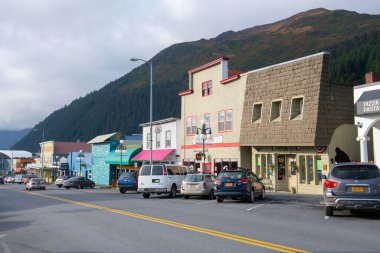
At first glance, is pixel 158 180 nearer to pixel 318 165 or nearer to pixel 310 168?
pixel 310 168

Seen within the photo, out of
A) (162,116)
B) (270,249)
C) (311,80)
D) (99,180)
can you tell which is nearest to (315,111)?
(311,80)

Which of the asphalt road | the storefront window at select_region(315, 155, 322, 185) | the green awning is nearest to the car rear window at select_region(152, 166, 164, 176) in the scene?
the asphalt road

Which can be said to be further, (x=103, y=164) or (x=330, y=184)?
(x=103, y=164)

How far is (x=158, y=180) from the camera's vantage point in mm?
25609

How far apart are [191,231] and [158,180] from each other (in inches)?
564

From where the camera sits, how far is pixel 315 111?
25.7 m

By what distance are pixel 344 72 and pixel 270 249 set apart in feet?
339

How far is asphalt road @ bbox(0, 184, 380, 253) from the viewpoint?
9342 mm

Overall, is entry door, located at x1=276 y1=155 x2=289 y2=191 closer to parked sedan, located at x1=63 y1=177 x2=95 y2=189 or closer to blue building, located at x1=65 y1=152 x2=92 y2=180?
parked sedan, located at x1=63 y1=177 x2=95 y2=189

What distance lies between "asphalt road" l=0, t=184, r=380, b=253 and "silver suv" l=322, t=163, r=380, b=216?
0.50m

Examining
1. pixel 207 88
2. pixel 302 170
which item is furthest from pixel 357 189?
pixel 207 88

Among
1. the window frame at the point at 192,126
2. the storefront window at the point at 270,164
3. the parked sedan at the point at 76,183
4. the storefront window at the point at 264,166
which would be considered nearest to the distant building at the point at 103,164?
the parked sedan at the point at 76,183

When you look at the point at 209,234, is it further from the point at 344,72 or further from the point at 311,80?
the point at 344,72

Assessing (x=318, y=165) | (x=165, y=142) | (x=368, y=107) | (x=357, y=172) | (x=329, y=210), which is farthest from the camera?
(x=165, y=142)
